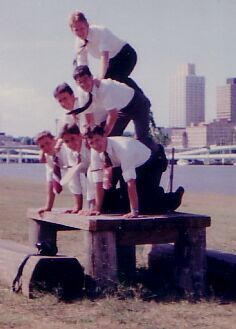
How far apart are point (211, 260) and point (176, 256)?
48 cm

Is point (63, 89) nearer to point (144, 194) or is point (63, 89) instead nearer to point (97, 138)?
point (97, 138)

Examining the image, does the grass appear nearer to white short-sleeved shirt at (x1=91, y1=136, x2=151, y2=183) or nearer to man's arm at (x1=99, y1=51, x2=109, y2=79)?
white short-sleeved shirt at (x1=91, y1=136, x2=151, y2=183)

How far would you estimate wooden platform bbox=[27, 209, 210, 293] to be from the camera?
5.90 meters

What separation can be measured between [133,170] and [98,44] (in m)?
1.51

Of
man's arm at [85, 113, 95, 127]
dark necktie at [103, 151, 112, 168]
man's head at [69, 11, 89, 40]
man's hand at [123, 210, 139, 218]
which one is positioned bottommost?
man's hand at [123, 210, 139, 218]

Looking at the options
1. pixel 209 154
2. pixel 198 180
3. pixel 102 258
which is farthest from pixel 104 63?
pixel 209 154

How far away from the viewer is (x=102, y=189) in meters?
6.32

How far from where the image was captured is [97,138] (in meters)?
6.09

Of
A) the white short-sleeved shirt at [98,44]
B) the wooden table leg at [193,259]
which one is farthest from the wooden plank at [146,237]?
the white short-sleeved shirt at [98,44]

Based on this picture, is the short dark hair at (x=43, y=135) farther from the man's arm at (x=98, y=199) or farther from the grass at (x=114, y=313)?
the grass at (x=114, y=313)

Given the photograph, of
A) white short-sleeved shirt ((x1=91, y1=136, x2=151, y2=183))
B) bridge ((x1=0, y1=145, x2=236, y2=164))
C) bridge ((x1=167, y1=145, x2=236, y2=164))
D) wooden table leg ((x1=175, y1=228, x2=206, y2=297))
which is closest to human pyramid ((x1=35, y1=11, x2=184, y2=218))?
white short-sleeved shirt ((x1=91, y1=136, x2=151, y2=183))

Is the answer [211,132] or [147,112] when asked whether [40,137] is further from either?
[211,132]

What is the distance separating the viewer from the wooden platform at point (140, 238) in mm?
5898

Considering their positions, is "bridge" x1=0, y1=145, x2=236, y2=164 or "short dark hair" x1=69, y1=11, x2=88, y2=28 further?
"bridge" x1=0, y1=145, x2=236, y2=164
